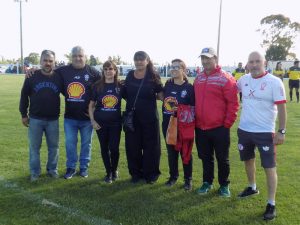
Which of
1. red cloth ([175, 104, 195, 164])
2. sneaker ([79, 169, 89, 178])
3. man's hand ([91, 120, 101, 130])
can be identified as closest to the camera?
red cloth ([175, 104, 195, 164])

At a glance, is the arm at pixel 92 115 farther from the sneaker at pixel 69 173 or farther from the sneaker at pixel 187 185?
the sneaker at pixel 187 185

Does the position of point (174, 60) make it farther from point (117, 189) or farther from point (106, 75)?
point (117, 189)

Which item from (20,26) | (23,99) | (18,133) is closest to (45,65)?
(23,99)

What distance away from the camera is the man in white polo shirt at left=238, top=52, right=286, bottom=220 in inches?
175

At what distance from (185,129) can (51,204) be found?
2.04 meters

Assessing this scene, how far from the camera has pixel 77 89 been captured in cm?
580

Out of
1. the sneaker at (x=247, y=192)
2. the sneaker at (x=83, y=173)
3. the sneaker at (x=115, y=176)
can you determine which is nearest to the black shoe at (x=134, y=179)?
the sneaker at (x=115, y=176)

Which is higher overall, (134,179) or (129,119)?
(129,119)

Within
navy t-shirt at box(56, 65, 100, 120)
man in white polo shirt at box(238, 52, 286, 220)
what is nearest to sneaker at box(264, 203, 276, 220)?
man in white polo shirt at box(238, 52, 286, 220)

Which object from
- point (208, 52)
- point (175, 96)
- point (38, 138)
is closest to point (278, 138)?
point (208, 52)

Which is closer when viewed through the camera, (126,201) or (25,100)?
(126,201)

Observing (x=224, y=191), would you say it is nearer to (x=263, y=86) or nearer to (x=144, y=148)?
(x=144, y=148)

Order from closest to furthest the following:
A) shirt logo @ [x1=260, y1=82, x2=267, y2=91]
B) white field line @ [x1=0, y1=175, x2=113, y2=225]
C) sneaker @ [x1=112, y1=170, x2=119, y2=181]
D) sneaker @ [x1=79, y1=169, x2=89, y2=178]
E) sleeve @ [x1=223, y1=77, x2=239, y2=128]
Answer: white field line @ [x1=0, y1=175, x2=113, y2=225]
shirt logo @ [x1=260, y1=82, x2=267, y2=91]
sleeve @ [x1=223, y1=77, x2=239, y2=128]
sneaker @ [x1=112, y1=170, x2=119, y2=181]
sneaker @ [x1=79, y1=169, x2=89, y2=178]

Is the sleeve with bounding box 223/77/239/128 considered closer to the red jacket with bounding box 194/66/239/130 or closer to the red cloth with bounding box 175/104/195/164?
the red jacket with bounding box 194/66/239/130
